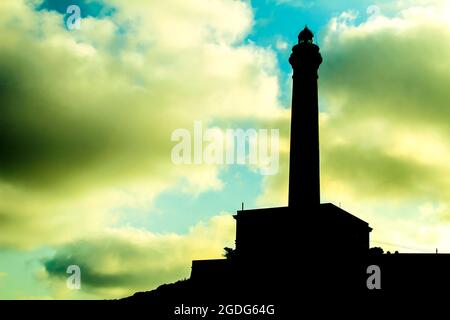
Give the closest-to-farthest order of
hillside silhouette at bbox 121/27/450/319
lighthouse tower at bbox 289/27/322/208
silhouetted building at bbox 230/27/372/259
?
hillside silhouette at bbox 121/27/450/319 < silhouetted building at bbox 230/27/372/259 < lighthouse tower at bbox 289/27/322/208

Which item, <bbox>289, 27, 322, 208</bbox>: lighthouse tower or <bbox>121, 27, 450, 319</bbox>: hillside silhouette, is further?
<bbox>289, 27, 322, 208</bbox>: lighthouse tower

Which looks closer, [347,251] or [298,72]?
[347,251]

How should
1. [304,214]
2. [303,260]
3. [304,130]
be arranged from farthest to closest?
[304,130] → [304,214] → [303,260]

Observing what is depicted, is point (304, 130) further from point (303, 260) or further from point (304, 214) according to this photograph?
point (303, 260)

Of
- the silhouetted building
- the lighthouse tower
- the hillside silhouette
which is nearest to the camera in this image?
the hillside silhouette

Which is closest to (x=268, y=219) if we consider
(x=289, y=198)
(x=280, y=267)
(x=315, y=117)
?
(x=289, y=198)

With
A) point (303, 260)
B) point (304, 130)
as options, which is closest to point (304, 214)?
point (303, 260)

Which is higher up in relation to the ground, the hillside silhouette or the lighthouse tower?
the lighthouse tower

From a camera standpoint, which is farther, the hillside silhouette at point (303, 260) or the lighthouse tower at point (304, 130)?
the lighthouse tower at point (304, 130)

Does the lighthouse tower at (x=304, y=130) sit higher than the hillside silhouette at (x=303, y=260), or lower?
higher

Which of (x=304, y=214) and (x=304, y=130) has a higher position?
(x=304, y=130)

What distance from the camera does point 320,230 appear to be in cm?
3294
